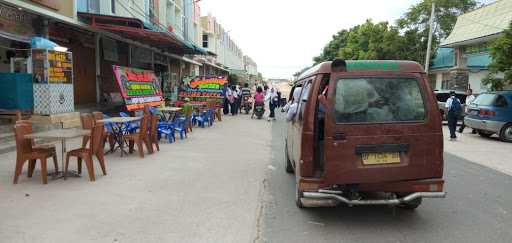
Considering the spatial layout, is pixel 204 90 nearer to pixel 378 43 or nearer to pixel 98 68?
pixel 98 68

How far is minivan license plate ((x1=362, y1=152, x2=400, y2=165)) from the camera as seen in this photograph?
490cm

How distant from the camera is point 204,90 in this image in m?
21.2

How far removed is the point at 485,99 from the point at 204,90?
12.3 metres

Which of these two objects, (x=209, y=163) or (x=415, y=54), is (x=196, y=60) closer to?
(x=415, y=54)

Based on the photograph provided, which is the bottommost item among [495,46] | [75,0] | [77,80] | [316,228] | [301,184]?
[316,228]

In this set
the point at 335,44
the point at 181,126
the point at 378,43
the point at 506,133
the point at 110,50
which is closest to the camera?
the point at 181,126

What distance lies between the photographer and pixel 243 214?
18.2 ft

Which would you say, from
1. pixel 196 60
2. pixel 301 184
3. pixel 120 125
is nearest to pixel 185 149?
pixel 120 125

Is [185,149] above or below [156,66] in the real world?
below

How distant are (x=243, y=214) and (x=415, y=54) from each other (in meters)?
34.9

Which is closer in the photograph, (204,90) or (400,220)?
(400,220)

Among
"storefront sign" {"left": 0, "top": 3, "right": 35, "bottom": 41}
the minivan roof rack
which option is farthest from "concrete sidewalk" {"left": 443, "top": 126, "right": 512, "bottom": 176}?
"storefront sign" {"left": 0, "top": 3, "right": 35, "bottom": 41}

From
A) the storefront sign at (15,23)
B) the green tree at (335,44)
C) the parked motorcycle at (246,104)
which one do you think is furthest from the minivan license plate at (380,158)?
the green tree at (335,44)

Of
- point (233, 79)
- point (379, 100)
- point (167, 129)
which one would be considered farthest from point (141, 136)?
point (233, 79)
